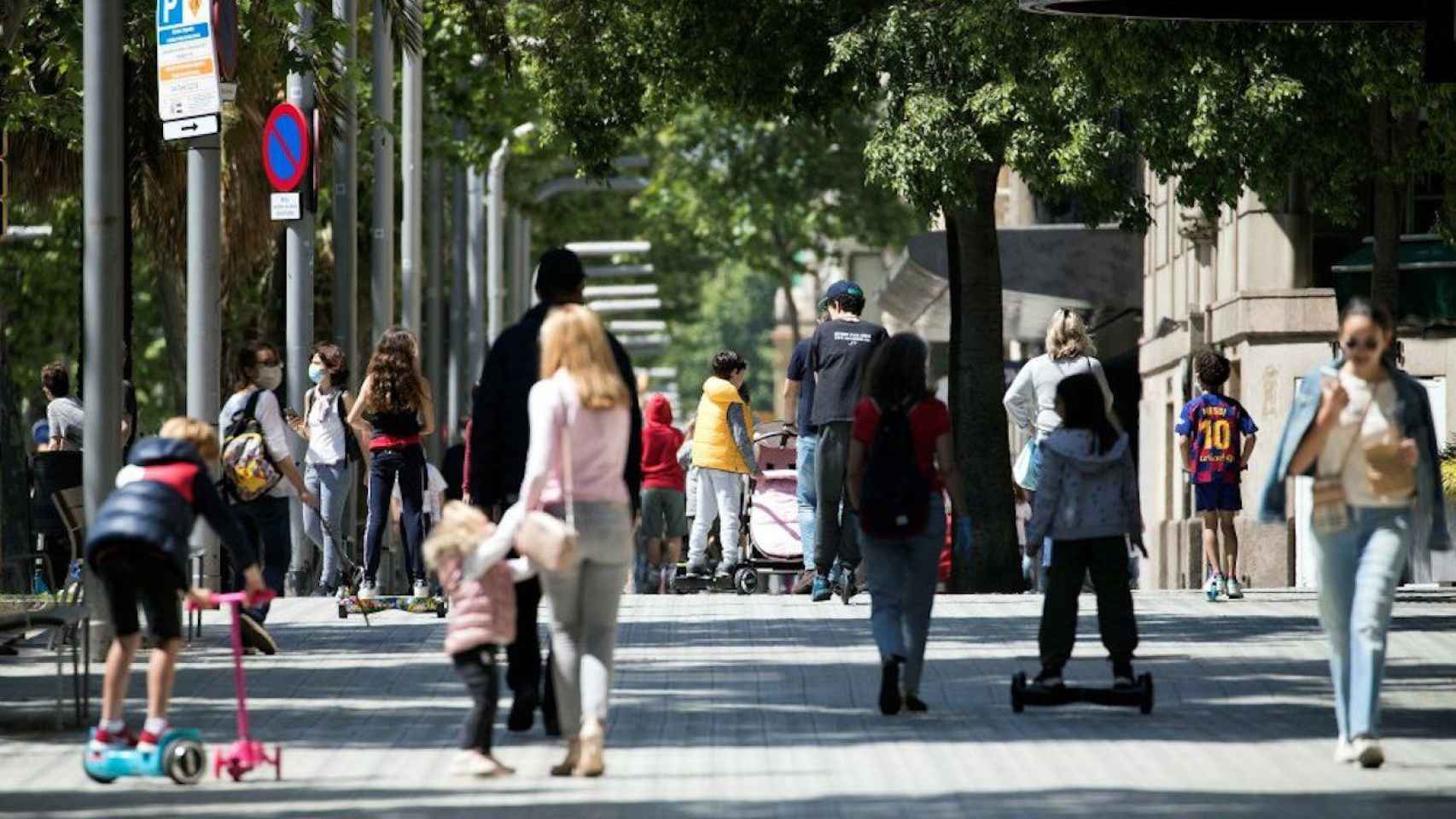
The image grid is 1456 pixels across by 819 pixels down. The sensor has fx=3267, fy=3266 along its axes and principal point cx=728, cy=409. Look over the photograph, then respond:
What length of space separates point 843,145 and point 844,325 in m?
51.7

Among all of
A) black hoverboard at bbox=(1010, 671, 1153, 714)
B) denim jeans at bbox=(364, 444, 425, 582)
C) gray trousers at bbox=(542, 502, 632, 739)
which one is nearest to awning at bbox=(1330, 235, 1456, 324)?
denim jeans at bbox=(364, 444, 425, 582)

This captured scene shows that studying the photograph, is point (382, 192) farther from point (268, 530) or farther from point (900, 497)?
point (900, 497)

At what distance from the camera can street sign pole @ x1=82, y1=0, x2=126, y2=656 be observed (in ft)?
49.9

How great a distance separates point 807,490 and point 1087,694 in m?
6.83

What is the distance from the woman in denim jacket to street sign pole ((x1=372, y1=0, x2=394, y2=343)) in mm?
17821

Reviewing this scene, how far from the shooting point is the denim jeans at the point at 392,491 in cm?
1795

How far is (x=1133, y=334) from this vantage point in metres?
46.5

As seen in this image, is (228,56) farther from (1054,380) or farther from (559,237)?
(559,237)

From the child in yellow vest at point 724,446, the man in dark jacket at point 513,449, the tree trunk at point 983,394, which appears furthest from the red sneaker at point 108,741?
the tree trunk at point 983,394

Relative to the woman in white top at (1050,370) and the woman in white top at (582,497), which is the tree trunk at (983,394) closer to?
the woman in white top at (1050,370)

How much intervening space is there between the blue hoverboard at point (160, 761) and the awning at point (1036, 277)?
86.9 feet

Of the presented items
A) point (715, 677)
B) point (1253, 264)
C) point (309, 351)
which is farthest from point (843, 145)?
point (715, 677)

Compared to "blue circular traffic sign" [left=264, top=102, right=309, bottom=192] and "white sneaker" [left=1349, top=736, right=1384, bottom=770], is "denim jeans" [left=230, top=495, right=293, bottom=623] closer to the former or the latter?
"blue circular traffic sign" [left=264, top=102, right=309, bottom=192]

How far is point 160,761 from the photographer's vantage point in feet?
34.6
